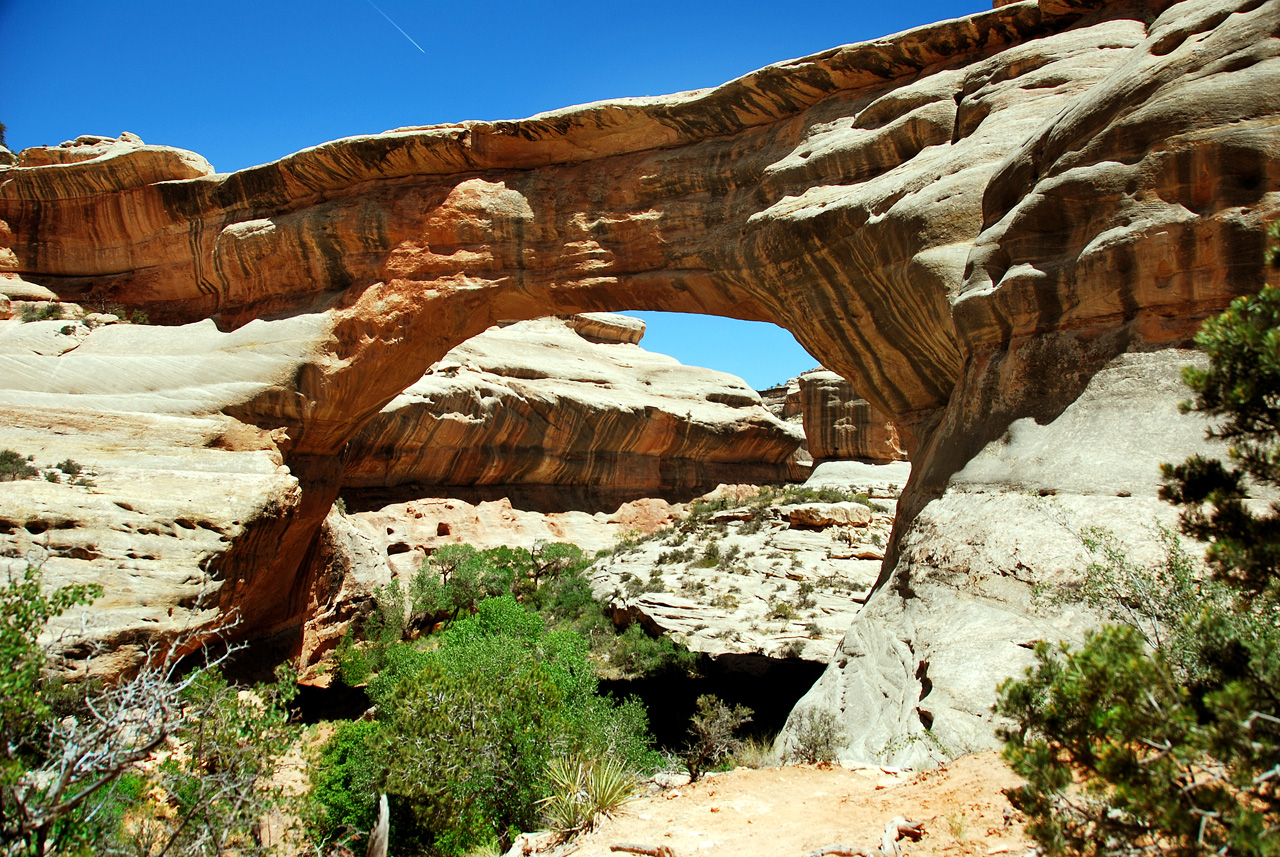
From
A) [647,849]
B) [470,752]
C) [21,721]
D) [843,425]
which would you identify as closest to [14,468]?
[21,721]

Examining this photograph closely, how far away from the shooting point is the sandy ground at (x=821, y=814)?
518 cm

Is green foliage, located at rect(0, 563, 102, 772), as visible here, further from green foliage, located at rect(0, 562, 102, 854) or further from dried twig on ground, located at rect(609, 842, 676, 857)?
dried twig on ground, located at rect(609, 842, 676, 857)

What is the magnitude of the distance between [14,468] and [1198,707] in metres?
12.6

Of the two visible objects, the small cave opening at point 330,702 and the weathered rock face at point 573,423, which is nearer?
the small cave opening at point 330,702

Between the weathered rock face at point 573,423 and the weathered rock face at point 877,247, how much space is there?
9.54 meters

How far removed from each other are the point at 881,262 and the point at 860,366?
217cm

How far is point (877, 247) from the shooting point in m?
11.6

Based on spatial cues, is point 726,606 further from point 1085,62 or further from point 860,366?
point 1085,62

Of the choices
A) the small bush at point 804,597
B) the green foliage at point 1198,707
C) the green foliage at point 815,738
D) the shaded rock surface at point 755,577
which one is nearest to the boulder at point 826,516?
the shaded rock surface at point 755,577

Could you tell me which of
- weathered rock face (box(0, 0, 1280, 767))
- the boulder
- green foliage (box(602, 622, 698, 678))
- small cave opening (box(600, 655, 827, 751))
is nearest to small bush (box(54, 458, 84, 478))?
weathered rock face (box(0, 0, 1280, 767))

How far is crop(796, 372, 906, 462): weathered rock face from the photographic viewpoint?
32.1 meters

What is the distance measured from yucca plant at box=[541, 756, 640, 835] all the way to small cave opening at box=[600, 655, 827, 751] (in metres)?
4.89

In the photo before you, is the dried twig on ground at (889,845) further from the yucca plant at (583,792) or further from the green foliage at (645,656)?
the green foliage at (645,656)

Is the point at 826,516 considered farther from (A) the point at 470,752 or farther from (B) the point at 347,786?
(A) the point at 470,752
